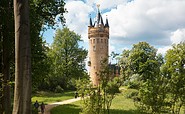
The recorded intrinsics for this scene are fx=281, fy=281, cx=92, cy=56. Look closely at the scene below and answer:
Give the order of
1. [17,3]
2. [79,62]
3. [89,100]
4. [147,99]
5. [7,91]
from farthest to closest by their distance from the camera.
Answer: [79,62], [7,91], [89,100], [147,99], [17,3]

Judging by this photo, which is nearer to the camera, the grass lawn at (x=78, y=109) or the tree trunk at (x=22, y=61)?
the tree trunk at (x=22, y=61)

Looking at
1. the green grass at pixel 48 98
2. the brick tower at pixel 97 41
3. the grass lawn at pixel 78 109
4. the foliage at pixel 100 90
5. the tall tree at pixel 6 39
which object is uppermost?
the brick tower at pixel 97 41

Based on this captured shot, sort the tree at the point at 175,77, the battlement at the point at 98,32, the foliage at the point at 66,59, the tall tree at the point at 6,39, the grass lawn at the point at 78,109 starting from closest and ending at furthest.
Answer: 1. the tree at the point at 175,77
2. the tall tree at the point at 6,39
3. the grass lawn at the point at 78,109
4. the foliage at the point at 66,59
5. the battlement at the point at 98,32

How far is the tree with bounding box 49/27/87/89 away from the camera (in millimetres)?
49844

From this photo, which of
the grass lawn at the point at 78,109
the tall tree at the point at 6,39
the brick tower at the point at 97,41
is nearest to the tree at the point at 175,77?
the tall tree at the point at 6,39

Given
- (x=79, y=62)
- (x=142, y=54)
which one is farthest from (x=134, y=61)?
(x=79, y=62)

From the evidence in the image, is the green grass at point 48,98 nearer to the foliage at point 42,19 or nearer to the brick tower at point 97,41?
the foliage at point 42,19

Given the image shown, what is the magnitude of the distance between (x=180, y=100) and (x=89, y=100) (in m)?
3.78

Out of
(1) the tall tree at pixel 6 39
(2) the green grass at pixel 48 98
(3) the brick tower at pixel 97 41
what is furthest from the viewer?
(3) the brick tower at pixel 97 41

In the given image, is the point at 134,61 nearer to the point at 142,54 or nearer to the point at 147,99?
the point at 142,54

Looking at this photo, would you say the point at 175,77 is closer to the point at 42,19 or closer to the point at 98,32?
the point at 42,19

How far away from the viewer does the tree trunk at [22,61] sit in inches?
206

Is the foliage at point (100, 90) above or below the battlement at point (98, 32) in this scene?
below

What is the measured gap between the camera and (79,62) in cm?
5297
